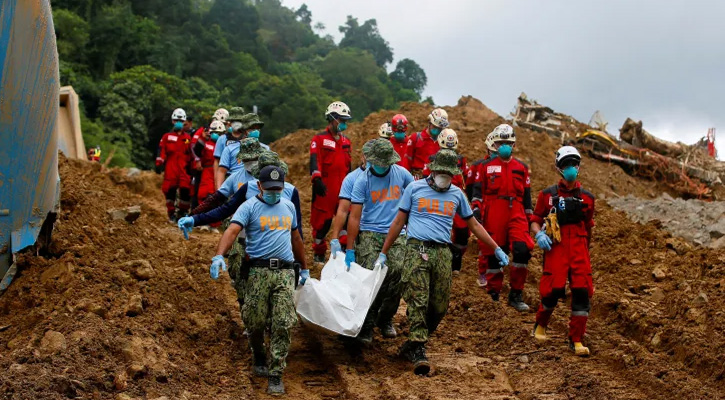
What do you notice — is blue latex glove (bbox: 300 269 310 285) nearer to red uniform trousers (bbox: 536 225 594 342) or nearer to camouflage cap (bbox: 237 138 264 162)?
camouflage cap (bbox: 237 138 264 162)

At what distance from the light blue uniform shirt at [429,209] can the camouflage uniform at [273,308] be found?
1.35 meters

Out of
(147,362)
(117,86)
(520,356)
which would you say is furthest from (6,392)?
(117,86)

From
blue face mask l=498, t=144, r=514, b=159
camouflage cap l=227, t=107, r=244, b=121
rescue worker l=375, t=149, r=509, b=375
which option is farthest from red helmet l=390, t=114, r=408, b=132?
rescue worker l=375, t=149, r=509, b=375

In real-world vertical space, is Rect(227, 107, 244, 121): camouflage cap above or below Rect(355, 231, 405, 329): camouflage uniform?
above

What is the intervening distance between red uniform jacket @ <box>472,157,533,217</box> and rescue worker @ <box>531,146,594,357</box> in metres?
1.79

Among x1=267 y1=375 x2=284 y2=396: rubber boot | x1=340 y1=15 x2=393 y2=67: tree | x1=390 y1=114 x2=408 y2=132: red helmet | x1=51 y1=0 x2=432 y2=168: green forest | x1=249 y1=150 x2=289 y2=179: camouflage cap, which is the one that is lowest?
x1=267 y1=375 x2=284 y2=396: rubber boot

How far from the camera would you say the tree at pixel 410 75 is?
86.8 meters

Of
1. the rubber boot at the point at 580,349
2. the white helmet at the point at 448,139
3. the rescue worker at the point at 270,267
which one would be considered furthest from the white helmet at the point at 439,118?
the rescue worker at the point at 270,267

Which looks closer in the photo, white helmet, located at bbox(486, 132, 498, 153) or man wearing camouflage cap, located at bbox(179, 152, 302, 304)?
man wearing camouflage cap, located at bbox(179, 152, 302, 304)

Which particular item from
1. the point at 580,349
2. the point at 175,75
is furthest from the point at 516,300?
the point at 175,75

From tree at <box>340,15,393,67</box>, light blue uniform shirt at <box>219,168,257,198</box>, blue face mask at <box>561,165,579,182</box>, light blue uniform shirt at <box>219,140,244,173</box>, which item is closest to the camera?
blue face mask at <box>561,165,579,182</box>

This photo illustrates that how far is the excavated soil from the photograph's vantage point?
709 centimetres

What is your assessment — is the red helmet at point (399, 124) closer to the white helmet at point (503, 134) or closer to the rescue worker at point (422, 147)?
the rescue worker at point (422, 147)

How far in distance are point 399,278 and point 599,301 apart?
2973 millimetres
